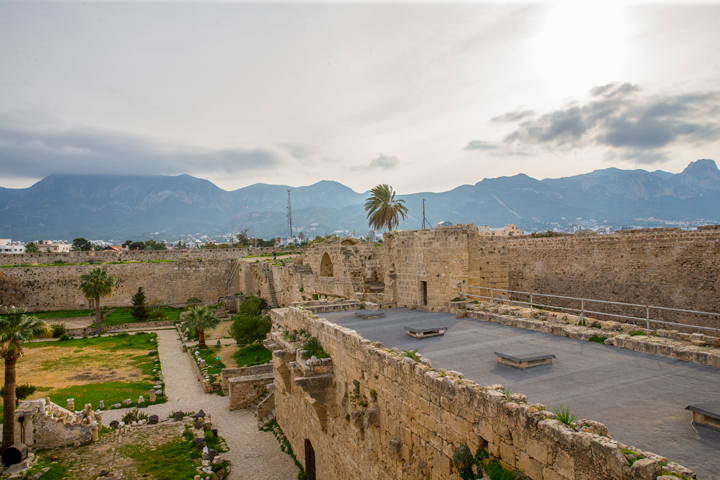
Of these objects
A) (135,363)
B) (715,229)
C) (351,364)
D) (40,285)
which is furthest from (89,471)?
(40,285)

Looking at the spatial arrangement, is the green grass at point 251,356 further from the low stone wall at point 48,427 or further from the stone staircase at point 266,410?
the low stone wall at point 48,427

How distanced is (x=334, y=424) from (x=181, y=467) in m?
6.51

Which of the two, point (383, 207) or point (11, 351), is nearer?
point (11, 351)

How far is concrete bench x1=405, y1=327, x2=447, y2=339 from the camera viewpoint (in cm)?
828

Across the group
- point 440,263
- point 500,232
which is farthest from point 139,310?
point 500,232

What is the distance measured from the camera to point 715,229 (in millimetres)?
12609

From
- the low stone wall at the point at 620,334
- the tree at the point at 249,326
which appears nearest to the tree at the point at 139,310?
the tree at the point at 249,326

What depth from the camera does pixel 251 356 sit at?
897 inches

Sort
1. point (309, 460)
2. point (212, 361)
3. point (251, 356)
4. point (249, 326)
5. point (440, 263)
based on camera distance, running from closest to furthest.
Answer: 1. point (309, 460)
2. point (440, 263)
3. point (212, 361)
4. point (251, 356)
5. point (249, 326)

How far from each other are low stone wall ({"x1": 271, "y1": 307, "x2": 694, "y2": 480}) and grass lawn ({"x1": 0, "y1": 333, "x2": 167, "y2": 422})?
12399 mm

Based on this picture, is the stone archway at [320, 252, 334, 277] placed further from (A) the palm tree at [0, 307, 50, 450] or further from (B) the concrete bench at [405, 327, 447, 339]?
(B) the concrete bench at [405, 327, 447, 339]

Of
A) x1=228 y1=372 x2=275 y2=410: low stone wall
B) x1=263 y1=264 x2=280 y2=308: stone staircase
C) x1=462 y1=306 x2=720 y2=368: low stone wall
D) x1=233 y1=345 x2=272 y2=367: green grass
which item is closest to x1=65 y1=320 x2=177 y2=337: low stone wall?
x1=263 y1=264 x2=280 y2=308: stone staircase

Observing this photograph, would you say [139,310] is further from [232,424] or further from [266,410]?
[266,410]

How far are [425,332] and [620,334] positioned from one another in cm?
342
